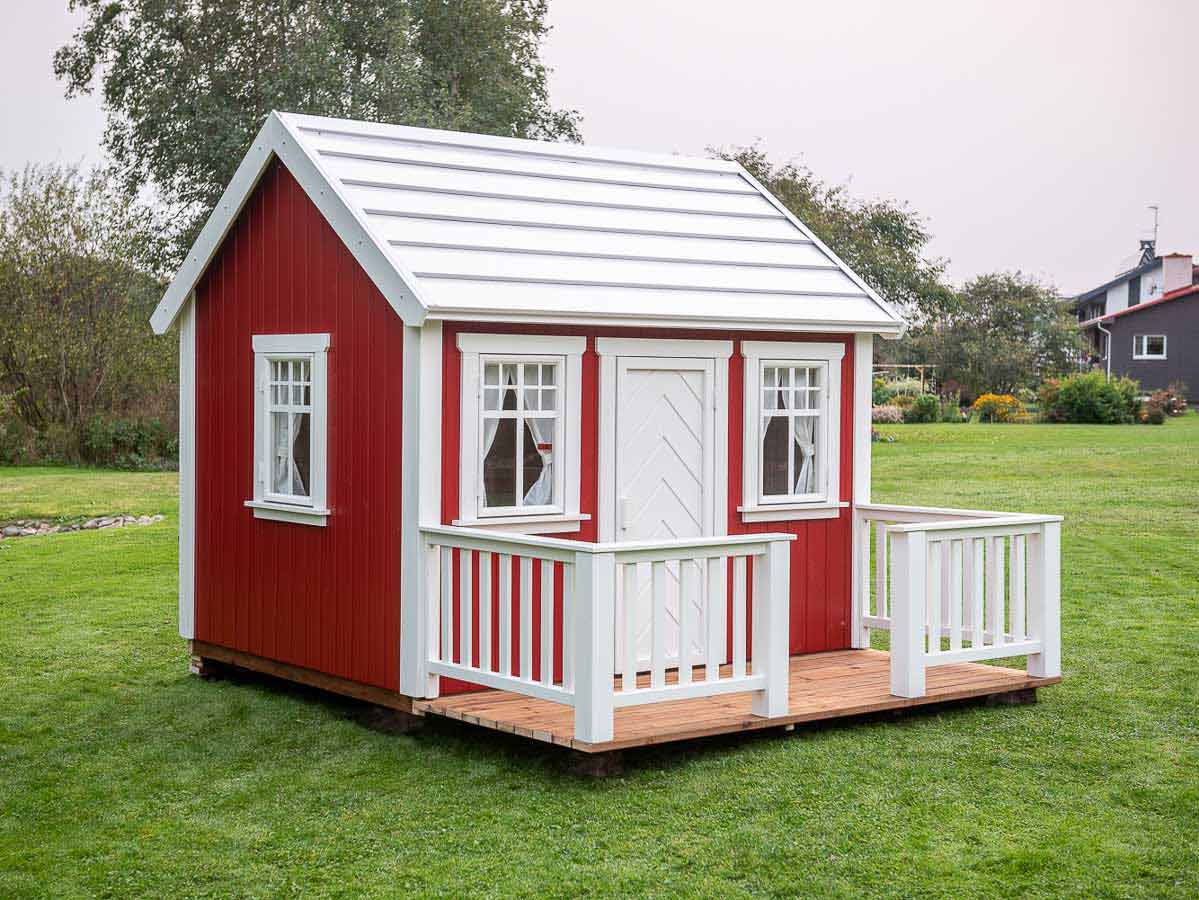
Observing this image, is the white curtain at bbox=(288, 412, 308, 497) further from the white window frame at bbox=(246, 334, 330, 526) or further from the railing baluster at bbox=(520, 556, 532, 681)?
the railing baluster at bbox=(520, 556, 532, 681)

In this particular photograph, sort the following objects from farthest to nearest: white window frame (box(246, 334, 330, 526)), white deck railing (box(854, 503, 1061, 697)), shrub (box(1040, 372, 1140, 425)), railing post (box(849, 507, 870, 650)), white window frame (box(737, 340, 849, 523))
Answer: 1. shrub (box(1040, 372, 1140, 425))
2. railing post (box(849, 507, 870, 650))
3. white window frame (box(737, 340, 849, 523))
4. white window frame (box(246, 334, 330, 526))
5. white deck railing (box(854, 503, 1061, 697))

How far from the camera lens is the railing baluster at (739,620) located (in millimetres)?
8484

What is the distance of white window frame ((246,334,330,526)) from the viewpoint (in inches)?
380

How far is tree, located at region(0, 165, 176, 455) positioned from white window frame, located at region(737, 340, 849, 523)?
72.4 feet

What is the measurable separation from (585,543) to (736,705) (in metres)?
1.51

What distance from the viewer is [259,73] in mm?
31672

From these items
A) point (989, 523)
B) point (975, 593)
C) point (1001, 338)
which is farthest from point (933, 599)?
point (1001, 338)

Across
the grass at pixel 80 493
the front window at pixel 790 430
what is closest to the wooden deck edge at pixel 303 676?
the front window at pixel 790 430

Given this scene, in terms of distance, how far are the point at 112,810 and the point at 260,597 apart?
2640 mm

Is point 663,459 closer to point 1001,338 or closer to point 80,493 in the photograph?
point 80,493

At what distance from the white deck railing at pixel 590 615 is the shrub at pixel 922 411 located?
31.9 metres

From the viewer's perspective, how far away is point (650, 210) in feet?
35.5

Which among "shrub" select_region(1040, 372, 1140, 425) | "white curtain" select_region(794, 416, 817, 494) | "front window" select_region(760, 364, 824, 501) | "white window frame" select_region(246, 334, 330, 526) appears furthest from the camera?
"shrub" select_region(1040, 372, 1140, 425)

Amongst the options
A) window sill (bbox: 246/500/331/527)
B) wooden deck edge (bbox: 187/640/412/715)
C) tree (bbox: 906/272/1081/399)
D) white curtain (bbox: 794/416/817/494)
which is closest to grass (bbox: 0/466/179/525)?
wooden deck edge (bbox: 187/640/412/715)
